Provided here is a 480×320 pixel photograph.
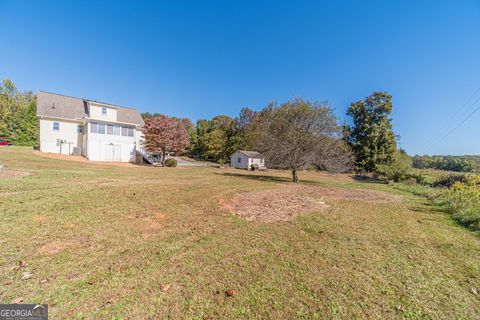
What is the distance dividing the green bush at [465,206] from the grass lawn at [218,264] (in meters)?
1.81

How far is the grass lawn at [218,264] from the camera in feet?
8.41

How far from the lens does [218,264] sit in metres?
3.53

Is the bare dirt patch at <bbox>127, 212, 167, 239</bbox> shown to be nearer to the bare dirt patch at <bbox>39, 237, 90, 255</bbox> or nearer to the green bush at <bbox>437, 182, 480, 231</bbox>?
the bare dirt patch at <bbox>39, 237, 90, 255</bbox>

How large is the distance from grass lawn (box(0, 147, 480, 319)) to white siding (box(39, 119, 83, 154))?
20.2 metres

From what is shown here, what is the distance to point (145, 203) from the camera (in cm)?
684

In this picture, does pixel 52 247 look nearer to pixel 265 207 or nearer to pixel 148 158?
pixel 265 207

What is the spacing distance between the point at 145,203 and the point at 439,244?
8905 mm

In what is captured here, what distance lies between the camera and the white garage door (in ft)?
72.3

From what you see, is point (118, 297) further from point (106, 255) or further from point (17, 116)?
point (17, 116)

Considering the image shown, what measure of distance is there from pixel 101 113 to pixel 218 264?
26029 mm

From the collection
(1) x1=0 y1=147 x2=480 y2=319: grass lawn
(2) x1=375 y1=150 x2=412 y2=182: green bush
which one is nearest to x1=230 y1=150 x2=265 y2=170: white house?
(2) x1=375 y1=150 x2=412 y2=182: green bush

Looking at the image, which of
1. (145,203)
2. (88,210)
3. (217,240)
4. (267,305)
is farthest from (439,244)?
(88,210)

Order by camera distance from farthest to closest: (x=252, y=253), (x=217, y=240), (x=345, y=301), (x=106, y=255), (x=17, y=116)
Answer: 1. (x=17, y=116)
2. (x=217, y=240)
3. (x=252, y=253)
4. (x=106, y=255)
5. (x=345, y=301)

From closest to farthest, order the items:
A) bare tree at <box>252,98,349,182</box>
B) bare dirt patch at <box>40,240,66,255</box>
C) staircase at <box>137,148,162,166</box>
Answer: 1. bare dirt patch at <box>40,240,66,255</box>
2. bare tree at <box>252,98,349,182</box>
3. staircase at <box>137,148,162,166</box>
